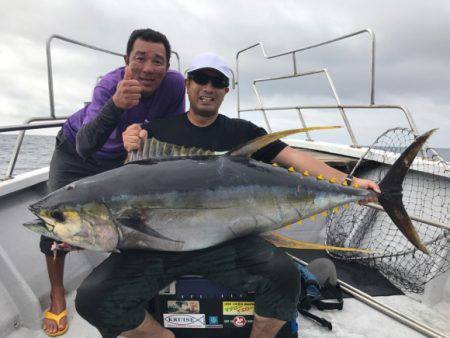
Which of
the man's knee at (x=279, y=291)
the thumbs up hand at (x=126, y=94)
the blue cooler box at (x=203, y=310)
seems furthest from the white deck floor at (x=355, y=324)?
the thumbs up hand at (x=126, y=94)

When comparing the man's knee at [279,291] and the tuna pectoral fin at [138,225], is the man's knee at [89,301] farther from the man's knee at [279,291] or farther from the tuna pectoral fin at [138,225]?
the man's knee at [279,291]

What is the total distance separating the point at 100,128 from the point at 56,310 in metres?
1.39

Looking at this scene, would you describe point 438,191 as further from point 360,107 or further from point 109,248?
point 109,248

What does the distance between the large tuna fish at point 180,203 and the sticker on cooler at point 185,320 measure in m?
0.53

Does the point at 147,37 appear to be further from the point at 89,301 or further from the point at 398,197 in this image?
the point at 398,197

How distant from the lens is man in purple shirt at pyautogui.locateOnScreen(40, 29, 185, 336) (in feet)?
8.26

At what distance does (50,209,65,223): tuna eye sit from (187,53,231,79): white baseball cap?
1161 millimetres

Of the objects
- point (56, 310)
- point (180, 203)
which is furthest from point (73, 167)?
point (180, 203)

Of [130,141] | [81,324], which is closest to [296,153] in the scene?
[130,141]

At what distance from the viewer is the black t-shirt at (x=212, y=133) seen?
2342 millimetres

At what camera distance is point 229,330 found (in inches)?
81.4

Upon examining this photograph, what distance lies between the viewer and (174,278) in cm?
193

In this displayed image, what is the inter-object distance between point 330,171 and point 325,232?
2.37 m

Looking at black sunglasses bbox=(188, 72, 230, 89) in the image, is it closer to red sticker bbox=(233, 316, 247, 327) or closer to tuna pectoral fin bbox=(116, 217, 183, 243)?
tuna pectoral fin bbox=(116, 217, 183, 243)
